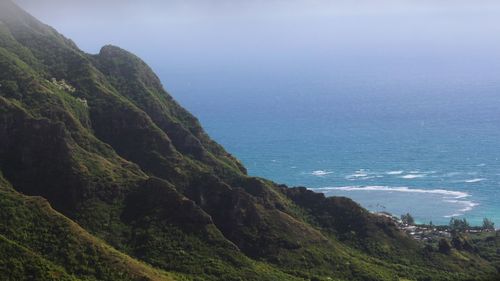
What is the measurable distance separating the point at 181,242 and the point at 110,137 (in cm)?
3437

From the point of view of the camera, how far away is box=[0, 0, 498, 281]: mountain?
91319 mm

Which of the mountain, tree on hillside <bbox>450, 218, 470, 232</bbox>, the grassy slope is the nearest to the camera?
the grassy slope

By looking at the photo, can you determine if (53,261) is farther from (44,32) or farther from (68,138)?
(44,32)

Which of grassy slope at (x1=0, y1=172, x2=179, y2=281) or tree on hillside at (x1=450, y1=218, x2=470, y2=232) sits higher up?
tree on hillside at (x1=450, y1=218, x2=470, y2=232)

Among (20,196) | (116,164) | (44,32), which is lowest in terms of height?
(20,196)

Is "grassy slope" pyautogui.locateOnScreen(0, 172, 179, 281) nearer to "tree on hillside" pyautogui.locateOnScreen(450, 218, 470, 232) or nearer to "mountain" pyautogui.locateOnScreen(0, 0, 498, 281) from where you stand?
"mountain" pyautogui.locateOnScreen(0, 0, 498, 281)

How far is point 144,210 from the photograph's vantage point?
342ft

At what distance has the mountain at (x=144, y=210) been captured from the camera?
9132cm

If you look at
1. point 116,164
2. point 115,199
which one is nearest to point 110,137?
point 116,164

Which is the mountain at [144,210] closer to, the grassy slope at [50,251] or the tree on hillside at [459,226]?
the grassy slope at [50,251]

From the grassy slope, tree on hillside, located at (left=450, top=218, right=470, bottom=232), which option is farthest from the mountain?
tree on hillside, located at (left=450, top=218, right=470, bottom=232)

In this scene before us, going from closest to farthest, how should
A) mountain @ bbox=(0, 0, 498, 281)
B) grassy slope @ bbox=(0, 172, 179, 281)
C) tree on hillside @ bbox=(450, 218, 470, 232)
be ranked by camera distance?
grassy slope @ bbox=(0, 172, 179, 281) < mountain @ bbox=(0, 0, 498, 281) < tree on hillside @ bbox=(450, 218, 470, 232)

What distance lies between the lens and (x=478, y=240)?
5487 inches

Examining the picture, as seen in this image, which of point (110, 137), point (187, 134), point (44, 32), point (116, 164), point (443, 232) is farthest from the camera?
point (44, 32)
